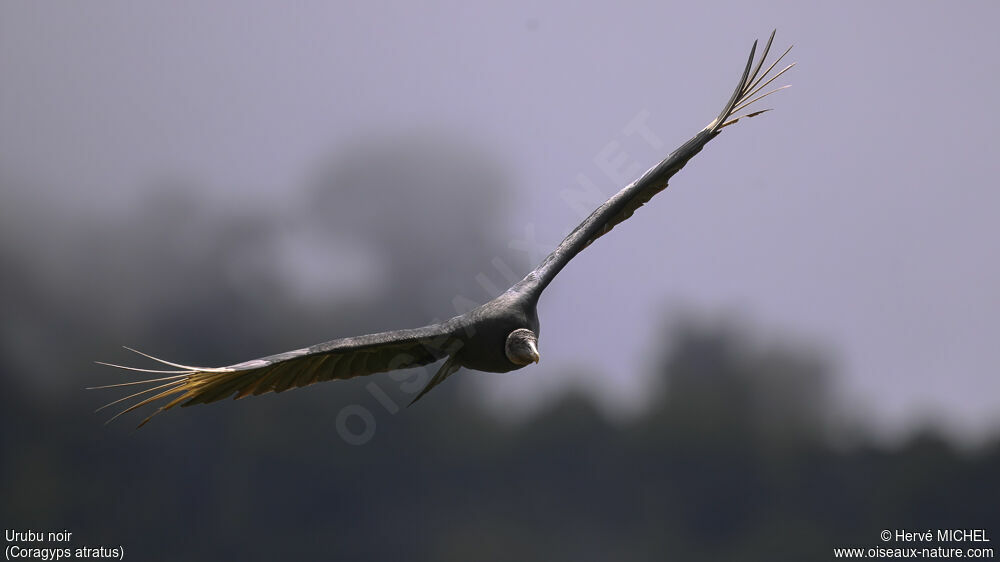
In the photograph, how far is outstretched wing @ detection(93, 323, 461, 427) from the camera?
528 centimetres

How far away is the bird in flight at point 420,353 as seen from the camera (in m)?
5.39

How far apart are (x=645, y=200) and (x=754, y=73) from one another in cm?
127

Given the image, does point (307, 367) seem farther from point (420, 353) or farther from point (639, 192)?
point (639, 192)

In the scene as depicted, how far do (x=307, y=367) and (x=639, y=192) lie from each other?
2.79 meters

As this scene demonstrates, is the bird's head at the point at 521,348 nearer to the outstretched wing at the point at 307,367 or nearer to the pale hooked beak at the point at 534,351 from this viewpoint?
the pale hooked beak at the point at 534,351

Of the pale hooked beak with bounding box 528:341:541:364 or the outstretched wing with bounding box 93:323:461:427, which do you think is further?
the pale hooked beak with bounding box 528:341:541:364

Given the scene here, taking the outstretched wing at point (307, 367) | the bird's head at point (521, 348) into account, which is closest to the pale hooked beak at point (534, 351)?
the bird's head at point (521, 348)

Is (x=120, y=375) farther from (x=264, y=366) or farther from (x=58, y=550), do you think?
(x=264, y=366)

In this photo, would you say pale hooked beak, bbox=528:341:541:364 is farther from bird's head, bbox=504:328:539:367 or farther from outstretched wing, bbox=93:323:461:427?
outstretched wing, bbox=93:323:461:427

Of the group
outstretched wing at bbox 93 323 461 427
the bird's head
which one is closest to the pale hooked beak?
the bird's head

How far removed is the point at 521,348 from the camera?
A: 578 cm

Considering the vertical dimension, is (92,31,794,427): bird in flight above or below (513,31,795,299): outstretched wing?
below

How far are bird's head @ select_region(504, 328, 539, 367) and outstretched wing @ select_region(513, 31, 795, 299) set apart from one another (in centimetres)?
54

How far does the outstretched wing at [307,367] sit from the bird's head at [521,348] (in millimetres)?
340
